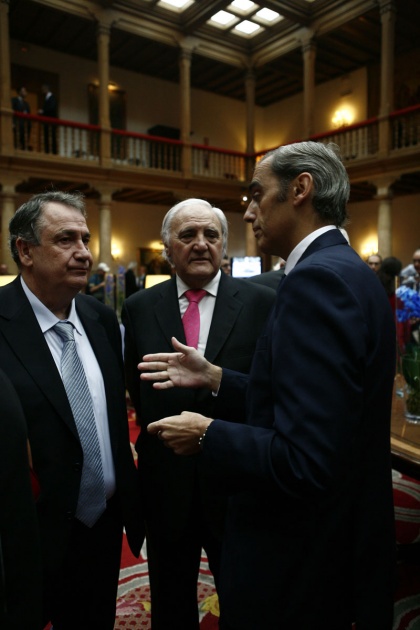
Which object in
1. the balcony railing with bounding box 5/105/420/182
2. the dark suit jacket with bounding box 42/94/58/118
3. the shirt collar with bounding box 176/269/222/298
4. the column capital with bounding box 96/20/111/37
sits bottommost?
the shirt collar with bounding box 176/269/222/298

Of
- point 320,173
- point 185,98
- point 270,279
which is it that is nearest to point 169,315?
point 320,173

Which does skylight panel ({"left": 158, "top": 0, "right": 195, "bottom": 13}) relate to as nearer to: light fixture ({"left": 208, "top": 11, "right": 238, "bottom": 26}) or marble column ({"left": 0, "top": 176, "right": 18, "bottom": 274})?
light fixture ({"left": 208, "top": 11, "right": 238, "bottom": 26})

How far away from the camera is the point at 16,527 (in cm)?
83

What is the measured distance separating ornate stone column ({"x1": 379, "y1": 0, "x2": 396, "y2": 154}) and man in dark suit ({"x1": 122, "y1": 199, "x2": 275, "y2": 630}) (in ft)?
35.2

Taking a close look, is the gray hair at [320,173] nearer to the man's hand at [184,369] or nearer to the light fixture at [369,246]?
the man's hand at [184,369]

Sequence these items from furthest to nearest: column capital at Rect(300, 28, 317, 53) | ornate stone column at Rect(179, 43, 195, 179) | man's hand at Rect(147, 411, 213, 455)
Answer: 1. ornate stone column at Rect(179, 43, 195, 179)
2. column capital at Rect(300, 28, 317, 53)
3. man's hand at Rect(147, 411, 213, 455)

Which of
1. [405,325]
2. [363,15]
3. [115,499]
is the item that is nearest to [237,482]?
[115,499]

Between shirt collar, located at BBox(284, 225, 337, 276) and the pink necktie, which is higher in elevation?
shirt collar, located at BBox(284, 225, 337, 276)

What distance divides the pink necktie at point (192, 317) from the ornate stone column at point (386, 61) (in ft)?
35.3

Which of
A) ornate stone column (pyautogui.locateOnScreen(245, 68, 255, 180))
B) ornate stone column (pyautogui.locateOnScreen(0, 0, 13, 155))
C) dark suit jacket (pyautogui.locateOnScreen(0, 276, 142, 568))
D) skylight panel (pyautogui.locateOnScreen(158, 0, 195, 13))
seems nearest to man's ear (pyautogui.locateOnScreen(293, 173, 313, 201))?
dark suit jacket (pyautogui.locateOnScreen(0, 276, 142, 568))

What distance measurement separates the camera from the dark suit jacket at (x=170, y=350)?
161 centimetres

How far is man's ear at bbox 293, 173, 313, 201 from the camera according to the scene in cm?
108

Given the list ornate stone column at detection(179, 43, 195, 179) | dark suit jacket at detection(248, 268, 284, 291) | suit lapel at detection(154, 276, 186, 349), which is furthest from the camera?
ornate stone column at detection(179, 43, 195, 179)

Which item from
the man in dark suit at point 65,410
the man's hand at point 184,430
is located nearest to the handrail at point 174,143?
the man in dark suit at point 65,410
